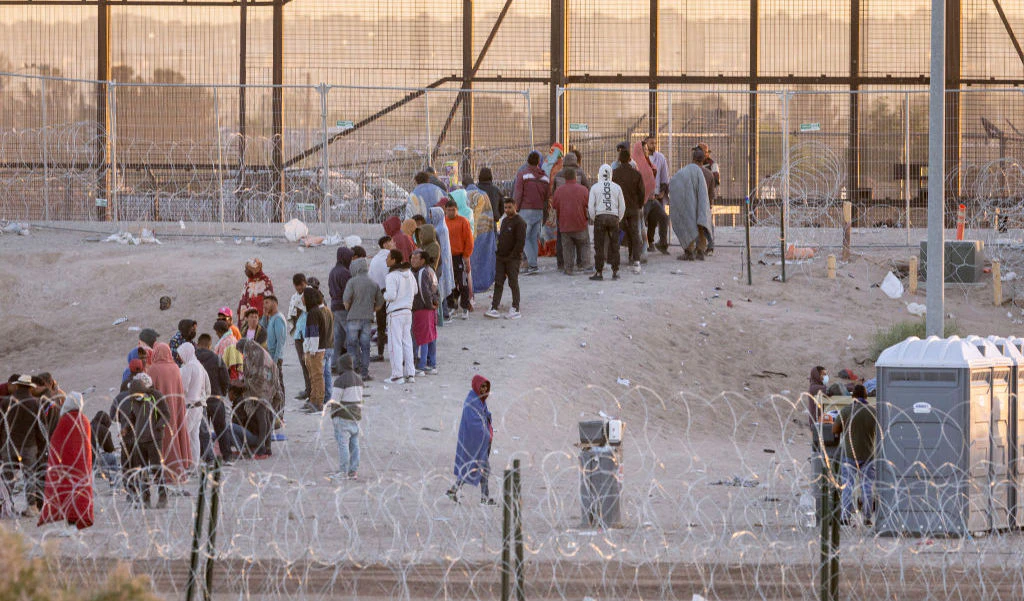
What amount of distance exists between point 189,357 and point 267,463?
3.69ft

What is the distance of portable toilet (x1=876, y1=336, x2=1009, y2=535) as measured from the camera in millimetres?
10734

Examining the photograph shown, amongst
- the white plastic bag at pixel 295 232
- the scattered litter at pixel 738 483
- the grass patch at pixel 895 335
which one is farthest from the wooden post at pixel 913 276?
the scattered litter at pixel 738 483

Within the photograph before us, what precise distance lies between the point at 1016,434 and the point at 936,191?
301 cm

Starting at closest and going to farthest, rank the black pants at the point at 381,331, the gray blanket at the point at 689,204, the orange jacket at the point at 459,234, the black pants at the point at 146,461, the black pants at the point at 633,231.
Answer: the black pants at the point at 146,461
the black pants at the point at 381,331
the orange jacket at the point at 459,234
the black pants at the point at 633,231
the gray blanket at the point at 689,204

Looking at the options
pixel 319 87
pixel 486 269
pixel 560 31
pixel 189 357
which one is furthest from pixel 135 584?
pixel 560 31

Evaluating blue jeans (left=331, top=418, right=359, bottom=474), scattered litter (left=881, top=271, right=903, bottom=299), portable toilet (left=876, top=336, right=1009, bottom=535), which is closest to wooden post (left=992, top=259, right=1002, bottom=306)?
scattered litter (left=881, top=271, right=903, bottom=299)

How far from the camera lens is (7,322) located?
20547 mm

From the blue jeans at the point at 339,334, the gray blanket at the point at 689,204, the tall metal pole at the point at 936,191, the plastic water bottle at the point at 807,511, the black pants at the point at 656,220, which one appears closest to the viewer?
the plastic water bottle at the point at 807,511

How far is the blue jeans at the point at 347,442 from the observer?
41.2 ft

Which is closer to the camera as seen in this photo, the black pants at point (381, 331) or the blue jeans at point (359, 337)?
the blue jeans at point (359, 337)

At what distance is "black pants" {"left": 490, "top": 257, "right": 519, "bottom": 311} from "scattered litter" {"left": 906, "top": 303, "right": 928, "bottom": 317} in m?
5.72

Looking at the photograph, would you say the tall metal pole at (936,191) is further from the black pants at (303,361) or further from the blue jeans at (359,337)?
the black pants at (303,361)

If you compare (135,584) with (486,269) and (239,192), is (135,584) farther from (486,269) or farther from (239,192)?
(239,192)

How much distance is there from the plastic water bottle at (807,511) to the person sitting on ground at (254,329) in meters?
5.64
